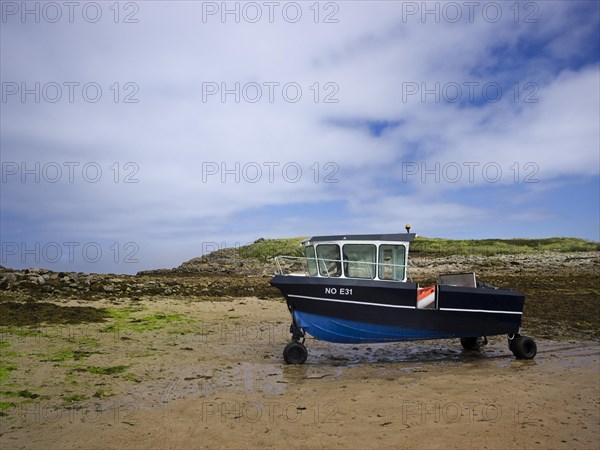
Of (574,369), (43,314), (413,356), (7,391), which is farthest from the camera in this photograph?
(43,314)

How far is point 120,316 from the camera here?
16.2 meters

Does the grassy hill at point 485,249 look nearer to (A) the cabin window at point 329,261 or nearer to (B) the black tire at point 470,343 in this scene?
(B) the black tire at point 470,343

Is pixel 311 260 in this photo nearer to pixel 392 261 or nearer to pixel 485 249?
pixel 392 261

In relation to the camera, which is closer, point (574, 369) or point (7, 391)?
point (7, 391)

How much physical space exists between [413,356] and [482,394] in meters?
4.23

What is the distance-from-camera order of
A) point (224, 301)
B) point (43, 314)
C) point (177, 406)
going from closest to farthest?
point (177, 406) → point (43, 314) → point (224, 301)

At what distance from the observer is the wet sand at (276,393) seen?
6914 millimetres

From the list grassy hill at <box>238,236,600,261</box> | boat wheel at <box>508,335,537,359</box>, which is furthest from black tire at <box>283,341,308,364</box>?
grassy hill at <box>238,236,600,261</box>

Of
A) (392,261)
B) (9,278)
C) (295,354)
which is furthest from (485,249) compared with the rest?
(9,278)

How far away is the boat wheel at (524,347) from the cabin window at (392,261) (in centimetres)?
359

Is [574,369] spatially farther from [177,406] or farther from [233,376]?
[177,406]

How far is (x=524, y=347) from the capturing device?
41.8 feet

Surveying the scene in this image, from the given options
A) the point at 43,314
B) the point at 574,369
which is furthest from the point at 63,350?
the point at 574,369

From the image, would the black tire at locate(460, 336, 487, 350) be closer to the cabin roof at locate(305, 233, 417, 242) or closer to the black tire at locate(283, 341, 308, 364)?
the cabin roof at locate(305, 233, 417, 242)
